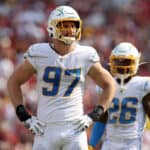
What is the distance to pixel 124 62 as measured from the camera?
308 inches

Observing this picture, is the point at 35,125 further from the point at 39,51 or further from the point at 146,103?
the point at 146,103

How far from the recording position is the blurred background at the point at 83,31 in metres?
11.3

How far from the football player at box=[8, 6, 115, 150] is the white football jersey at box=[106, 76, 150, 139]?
1042 millimetres

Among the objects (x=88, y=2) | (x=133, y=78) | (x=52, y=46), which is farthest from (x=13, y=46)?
(x=52, y=46)

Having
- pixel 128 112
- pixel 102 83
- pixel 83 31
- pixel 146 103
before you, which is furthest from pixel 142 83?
pixel 83 31

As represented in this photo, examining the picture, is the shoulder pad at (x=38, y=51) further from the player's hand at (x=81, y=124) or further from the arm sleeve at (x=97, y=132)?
the arm sleeve at (x=97, y=132)

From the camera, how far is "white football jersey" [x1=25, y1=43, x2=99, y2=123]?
6.55 m

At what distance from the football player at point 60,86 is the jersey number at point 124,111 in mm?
1038

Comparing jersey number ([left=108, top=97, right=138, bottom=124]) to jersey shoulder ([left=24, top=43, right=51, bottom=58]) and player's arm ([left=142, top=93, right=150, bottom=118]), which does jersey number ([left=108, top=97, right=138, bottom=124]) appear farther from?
jersey shoulder ([left=24, top=43, right=51, bottom=58])

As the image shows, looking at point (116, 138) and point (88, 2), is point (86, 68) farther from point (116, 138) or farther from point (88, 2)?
point (88, 2)

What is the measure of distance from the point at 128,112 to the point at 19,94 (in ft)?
4.42

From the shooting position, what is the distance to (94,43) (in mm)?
13609

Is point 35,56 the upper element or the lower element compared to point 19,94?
upper

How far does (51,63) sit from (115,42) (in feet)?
23.7
